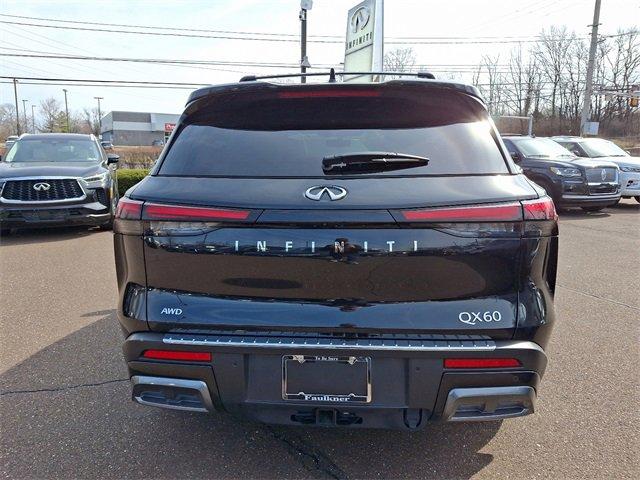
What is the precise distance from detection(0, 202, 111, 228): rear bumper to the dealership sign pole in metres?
6.54

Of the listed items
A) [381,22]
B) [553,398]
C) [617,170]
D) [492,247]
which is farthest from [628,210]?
[492,247]

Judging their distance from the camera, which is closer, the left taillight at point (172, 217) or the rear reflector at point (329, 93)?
the left taillight at point (172, 217)

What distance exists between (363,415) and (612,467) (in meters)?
1.34

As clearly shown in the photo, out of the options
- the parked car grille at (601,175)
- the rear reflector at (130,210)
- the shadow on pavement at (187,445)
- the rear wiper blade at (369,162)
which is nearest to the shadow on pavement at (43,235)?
the shadow on pavement at (187,445)

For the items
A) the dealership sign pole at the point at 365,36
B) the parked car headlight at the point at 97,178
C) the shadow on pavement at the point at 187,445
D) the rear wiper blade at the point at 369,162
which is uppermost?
the dealership sign pole at the point at 365,36

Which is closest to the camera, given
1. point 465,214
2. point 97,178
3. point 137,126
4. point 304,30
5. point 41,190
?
point 465,214

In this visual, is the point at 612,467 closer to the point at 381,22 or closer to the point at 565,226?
the point at 565,226

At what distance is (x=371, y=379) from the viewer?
202 centimetres

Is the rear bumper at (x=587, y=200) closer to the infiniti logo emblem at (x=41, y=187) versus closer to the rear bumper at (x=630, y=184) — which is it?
the rear bumper at (x=630, y=184)

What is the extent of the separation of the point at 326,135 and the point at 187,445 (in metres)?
1.77

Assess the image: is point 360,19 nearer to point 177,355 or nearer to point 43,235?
point 43,235

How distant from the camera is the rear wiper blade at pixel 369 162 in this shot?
2.16 metres

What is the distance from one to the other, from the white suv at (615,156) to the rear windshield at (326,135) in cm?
1213

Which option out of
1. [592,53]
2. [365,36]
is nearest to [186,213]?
[365,36]
